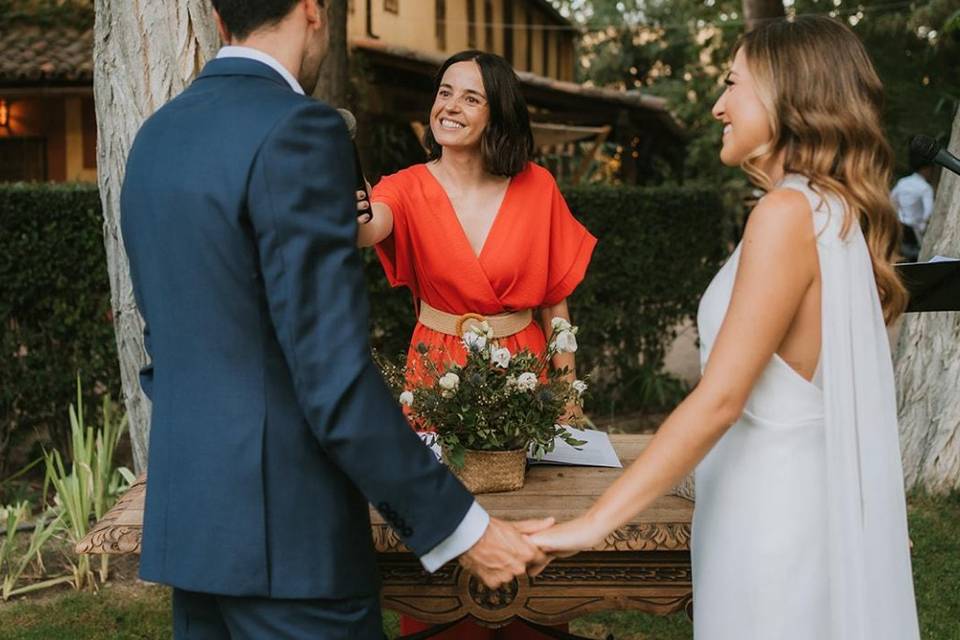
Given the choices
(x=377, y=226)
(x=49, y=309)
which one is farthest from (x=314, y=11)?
(x=49, y=309)

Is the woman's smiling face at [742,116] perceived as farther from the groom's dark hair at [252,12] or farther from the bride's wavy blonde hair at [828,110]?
the groom's dark hair at [252,12]

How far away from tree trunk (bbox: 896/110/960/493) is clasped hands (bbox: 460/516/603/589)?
13.0ft

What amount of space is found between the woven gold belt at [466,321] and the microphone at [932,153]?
4.02 feet

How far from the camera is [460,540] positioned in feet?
6.57

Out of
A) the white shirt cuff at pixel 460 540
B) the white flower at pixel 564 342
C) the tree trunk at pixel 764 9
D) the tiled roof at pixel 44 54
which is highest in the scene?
the tree trunk at pixel 764 9

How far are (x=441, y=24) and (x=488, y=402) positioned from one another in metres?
21.2

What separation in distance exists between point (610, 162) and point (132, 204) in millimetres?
23240

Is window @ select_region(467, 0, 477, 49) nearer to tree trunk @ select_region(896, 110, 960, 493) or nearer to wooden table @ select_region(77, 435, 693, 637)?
tree trunk @ select_region(896, 110, 960, 493)

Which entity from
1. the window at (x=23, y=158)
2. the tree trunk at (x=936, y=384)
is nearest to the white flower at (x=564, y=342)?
the tree trunk at (x=936, y=384)

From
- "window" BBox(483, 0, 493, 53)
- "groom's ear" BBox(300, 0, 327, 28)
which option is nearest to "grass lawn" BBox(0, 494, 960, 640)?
"groom's ear" BBox(300, 0, 327, 28)

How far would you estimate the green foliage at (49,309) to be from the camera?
6395 millimetres

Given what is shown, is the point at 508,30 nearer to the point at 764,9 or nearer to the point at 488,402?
the point at 764,9

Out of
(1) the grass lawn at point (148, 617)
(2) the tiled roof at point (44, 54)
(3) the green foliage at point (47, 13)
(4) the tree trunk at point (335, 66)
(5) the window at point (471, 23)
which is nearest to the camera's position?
(1) the grass lawn at point (148, 617)

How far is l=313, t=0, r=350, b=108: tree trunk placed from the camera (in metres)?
6.63
